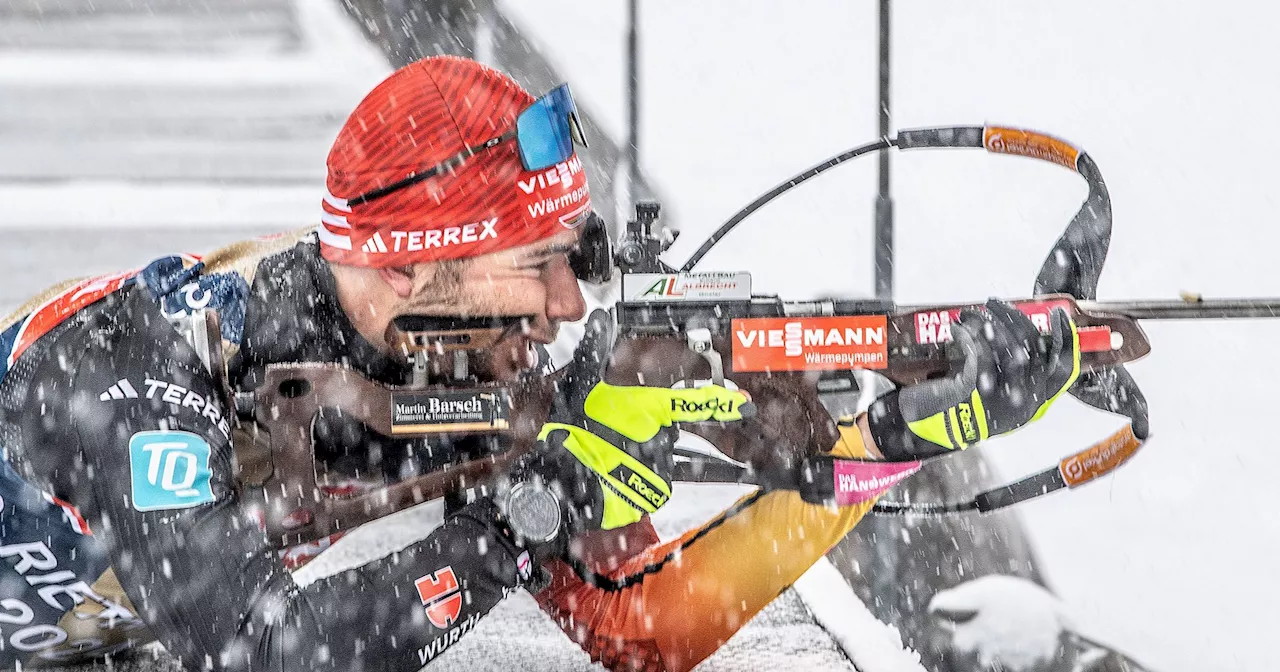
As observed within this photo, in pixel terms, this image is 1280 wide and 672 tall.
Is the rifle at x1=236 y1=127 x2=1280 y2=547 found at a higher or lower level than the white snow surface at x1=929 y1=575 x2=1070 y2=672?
higher

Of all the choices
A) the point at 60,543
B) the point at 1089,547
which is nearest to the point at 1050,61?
the point at 1089,547

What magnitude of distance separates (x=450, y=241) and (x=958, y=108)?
9.30 ft

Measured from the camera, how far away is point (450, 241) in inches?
72.9

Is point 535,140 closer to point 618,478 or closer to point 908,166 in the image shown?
point 618,478

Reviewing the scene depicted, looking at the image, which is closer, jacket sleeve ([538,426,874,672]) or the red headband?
the red headband

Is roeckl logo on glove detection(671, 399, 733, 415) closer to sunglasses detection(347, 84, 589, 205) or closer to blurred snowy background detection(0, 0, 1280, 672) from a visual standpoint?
sunglasses detection(347, 84, 589, 205)

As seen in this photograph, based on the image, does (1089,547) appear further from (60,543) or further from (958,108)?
(60,543)

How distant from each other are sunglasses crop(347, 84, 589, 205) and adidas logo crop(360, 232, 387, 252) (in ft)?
0.19

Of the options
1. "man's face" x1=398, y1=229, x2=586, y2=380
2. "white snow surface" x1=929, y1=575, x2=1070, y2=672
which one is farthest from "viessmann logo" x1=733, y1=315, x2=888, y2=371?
"white snow surface" x1=929, y1=575, x2=1070, y2=672

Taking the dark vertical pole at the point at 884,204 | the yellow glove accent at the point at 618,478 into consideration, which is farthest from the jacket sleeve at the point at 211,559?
the dark vertical pole at the point at 884,204

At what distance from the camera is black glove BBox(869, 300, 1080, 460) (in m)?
1.64

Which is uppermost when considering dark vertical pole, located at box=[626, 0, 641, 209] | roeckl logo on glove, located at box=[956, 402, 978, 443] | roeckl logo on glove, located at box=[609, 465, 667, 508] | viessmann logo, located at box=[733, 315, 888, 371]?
dark vertical pole, located at box=[626, 0, 641, 209]

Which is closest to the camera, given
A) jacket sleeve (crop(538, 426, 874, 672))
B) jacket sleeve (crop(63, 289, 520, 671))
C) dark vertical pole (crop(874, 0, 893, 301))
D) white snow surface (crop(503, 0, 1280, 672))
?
jacket sleeve (crop(63, 289, 520, 671))

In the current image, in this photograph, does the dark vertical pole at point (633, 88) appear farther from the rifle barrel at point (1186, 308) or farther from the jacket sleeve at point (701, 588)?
the rifle barrel at point (1186, 308)
